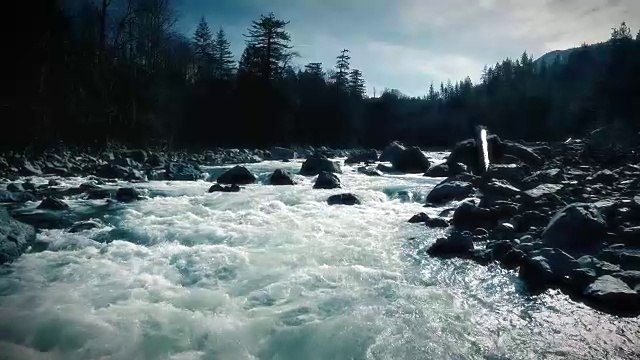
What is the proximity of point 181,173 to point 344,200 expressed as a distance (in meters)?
7.48

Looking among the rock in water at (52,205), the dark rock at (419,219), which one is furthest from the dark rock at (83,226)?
the dark rock at (419,219)

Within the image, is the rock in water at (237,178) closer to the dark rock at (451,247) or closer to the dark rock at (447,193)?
the dark rock at (447,193)

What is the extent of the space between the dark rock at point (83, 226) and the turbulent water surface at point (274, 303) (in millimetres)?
194

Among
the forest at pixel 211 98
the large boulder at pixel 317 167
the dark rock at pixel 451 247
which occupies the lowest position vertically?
the dark rock at pixel 451 247

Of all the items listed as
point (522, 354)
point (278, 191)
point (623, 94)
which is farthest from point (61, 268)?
point (623, 94)

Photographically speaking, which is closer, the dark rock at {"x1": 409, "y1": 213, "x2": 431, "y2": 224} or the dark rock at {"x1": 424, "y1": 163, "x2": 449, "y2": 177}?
the dark rock at {"x1": 409, "y1": 213, "x2": 431, "y2": 224}

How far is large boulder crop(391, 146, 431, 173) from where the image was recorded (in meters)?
18.5

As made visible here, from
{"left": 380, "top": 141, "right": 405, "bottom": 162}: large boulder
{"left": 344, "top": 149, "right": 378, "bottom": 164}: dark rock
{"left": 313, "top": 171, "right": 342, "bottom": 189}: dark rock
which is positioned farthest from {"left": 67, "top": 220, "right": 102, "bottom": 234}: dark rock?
{"left": 344, "top": 149, "right": 378, "bottom": 164}: dark rock

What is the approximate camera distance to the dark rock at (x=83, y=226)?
22.6 feet

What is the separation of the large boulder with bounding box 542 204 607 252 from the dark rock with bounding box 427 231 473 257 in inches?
45.8

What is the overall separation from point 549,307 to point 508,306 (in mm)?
437

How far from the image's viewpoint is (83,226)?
708 cm

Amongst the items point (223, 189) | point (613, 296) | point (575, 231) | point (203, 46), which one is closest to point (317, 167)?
point (223, 189)

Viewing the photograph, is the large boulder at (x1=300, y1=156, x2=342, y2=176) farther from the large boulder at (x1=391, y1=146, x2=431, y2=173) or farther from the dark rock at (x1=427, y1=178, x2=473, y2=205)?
the dark rock at (x1=427, y1=178, x2=473, y2=205)
